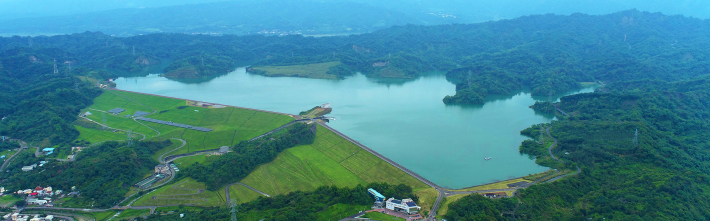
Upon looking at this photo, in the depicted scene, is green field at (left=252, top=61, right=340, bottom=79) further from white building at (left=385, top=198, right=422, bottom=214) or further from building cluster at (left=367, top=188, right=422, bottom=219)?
white building at (left=385, top=198, right=422, bottom=214)

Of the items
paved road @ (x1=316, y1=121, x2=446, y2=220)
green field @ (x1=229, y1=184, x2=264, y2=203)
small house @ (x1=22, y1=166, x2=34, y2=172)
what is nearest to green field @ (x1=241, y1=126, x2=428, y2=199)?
paved road @ (x1=316, y1=121, x2=446, y2=220)

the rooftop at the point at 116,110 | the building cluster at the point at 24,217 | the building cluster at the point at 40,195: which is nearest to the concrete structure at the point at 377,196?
the building cluster at the point at 24,217

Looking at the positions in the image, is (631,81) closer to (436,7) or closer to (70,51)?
(70,51)

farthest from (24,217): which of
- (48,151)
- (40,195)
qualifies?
(48,151)

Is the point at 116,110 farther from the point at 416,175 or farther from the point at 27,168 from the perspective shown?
the point at 416,175

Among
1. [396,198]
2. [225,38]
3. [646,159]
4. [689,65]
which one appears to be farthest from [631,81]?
[225,38]

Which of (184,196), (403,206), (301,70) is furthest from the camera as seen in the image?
(301,70)

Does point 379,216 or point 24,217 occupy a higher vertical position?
point 379,216
